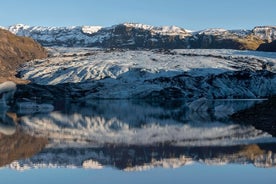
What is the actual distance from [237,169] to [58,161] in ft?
18.0

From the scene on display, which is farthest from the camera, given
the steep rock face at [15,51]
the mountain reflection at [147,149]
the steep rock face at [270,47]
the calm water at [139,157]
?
the steep rock face at [270,47]

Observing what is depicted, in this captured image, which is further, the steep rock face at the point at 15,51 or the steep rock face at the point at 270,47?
the steep rock face at the point at 270,47

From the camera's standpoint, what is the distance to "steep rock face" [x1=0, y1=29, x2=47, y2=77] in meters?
150

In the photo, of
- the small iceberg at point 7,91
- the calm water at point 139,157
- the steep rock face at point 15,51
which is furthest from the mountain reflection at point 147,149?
the steep rock face at point 15,51

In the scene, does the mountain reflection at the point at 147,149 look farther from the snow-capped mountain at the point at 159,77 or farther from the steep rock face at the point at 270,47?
the steep rock face at the point at 270,47

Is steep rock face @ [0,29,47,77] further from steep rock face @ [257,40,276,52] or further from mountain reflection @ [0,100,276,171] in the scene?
mountain reflection @ [0,100,276,171]

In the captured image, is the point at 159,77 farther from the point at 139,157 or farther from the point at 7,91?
the point at 139,157

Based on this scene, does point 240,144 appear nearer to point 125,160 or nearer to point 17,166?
→ point 125,160

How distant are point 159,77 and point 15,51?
57996 millimetres

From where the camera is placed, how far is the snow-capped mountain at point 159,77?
118m

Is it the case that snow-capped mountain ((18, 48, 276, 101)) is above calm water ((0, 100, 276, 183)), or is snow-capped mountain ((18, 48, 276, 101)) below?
below

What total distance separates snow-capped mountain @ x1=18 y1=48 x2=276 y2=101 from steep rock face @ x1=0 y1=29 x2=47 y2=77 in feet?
28.8

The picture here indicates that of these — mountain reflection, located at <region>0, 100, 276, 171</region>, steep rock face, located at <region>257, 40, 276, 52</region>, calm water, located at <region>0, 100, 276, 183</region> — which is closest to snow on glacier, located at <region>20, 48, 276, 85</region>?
steep rock face, located at <region>257, 40, 276, 52</region>

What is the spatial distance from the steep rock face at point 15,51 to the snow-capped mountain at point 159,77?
345 inches
